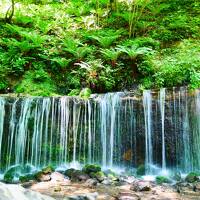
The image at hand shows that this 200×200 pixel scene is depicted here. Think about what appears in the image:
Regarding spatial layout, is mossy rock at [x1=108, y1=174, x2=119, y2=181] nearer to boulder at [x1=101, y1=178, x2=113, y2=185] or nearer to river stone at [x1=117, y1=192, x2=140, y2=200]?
boulder at [x1=101, y1=178, x2=113, y2=185]

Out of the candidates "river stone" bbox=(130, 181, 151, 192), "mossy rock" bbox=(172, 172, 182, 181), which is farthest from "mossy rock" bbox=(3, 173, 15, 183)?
"mossy rock" bbox=(172, 172, 182, 181)

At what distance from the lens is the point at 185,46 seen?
488 inches

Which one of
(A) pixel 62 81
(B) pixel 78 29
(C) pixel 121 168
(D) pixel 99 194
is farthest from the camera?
(B) pixel 78 29

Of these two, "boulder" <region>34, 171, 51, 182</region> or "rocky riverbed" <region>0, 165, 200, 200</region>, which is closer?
"rocky riverbed" <region>0, 165, 200, 200</region>

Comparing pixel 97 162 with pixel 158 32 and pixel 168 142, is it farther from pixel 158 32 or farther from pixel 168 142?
pixel 158 32

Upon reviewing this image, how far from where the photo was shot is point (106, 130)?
33.5 ft

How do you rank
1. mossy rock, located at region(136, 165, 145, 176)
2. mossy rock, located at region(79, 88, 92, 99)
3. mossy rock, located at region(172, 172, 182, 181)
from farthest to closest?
mossy rock, located at region(79, 88, 92, 99)
mossy rock, located at region(136, 165, 145, 176)
mossy rock, located at region(172, 172, 182, 181)

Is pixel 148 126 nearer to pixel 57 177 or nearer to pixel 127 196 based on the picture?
pixel 57 177

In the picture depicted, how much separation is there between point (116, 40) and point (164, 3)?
348cm

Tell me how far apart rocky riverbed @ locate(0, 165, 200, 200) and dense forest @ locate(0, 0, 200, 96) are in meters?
2.83

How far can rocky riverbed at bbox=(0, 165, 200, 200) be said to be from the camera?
7.20m

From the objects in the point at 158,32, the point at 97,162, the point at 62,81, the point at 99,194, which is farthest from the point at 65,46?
the point at 99,194

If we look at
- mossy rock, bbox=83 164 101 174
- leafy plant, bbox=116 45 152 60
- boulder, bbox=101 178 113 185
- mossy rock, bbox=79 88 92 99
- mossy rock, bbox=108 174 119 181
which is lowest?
boulder, bbox=101 178 113 185

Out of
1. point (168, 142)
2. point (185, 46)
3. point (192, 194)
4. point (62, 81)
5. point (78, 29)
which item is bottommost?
point (192, 194)
